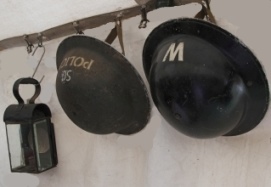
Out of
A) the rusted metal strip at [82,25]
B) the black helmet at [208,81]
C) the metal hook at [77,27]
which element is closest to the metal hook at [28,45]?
the rusted metal strip at [82,25]

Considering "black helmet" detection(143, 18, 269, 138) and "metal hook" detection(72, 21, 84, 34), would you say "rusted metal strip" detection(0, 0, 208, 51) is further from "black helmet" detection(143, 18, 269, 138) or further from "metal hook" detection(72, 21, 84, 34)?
"black helmet" detection(143, 18, 269, 138)

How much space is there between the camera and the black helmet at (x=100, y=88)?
0.62 metres

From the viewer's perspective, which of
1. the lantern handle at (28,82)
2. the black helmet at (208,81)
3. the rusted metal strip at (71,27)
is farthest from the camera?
the lantern handle at (28,82)

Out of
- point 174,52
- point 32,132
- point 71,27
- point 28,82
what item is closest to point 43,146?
point 32,132

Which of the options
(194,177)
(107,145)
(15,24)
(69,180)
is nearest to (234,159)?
(194,177)

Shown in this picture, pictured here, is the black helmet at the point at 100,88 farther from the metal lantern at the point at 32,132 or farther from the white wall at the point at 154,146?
the metal lantern at the point at 32,132

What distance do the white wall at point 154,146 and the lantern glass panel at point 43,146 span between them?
3 centimetres

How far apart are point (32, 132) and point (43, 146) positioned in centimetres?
6

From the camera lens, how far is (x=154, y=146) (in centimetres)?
71

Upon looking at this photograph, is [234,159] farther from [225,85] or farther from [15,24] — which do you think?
[15,24]

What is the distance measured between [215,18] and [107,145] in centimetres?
39

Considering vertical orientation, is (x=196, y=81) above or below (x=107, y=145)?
above

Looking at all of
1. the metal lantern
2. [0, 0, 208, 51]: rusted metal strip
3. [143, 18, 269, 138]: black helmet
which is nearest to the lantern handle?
the metal lantern

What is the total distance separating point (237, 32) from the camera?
1.92 feet
